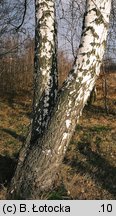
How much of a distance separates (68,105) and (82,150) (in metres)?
5.63

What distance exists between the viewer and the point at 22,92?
2220 cm

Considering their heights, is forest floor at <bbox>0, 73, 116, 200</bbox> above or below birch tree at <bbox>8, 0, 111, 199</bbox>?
below

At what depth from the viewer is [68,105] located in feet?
24.1

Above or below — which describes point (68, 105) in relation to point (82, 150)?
above

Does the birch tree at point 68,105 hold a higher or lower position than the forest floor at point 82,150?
higher

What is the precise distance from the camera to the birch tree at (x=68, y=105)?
7309mm

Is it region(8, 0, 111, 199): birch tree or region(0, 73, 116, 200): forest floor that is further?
region(0, 73, 116, 200): forest floor

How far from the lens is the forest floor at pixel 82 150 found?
28.9 feet

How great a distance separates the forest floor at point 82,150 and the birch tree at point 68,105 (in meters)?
0.36

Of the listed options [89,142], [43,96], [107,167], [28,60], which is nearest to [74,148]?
[89,142]

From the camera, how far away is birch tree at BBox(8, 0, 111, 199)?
24.0 feet

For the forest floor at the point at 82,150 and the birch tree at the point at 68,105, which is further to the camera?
the forest floor at the point at 82,150

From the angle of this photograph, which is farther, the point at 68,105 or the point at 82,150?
the point at 82,150

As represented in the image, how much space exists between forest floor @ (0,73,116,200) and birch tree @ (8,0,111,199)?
36 cm
